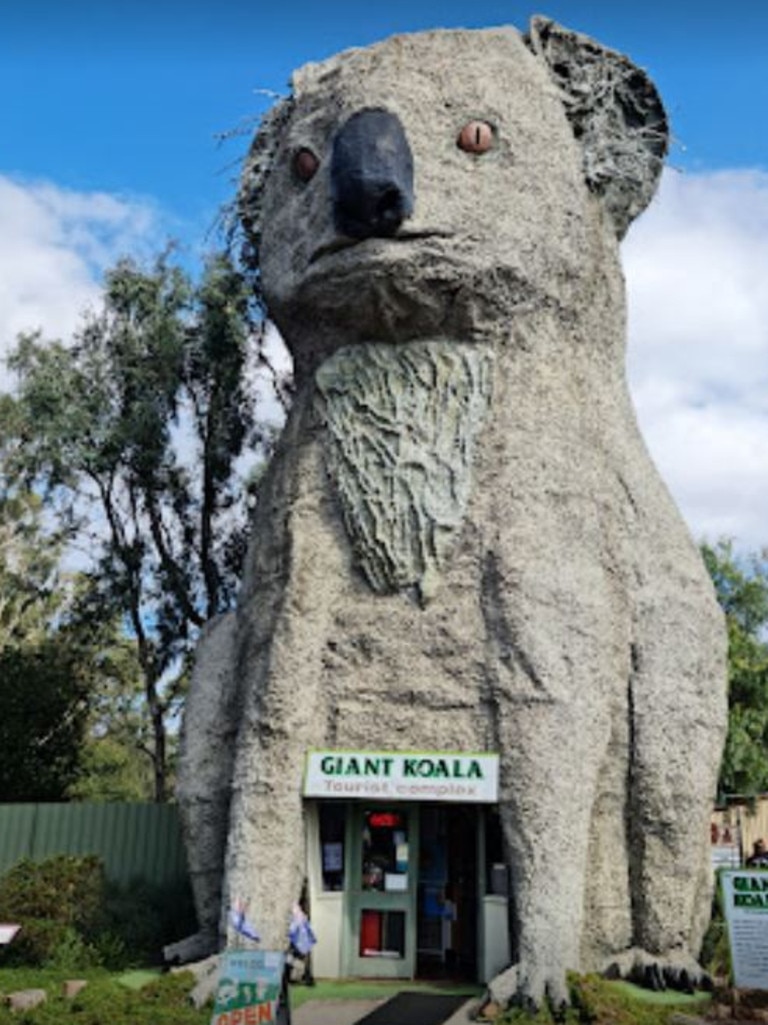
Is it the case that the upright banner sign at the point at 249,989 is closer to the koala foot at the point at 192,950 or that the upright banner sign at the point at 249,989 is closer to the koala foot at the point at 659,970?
the koala foot at the point at 192,950

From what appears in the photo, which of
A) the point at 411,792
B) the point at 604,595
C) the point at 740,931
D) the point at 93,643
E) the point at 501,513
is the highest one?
the point at 93,643

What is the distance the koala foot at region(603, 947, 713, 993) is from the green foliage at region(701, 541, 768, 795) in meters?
15.7

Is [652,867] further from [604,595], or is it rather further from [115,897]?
[115,897]

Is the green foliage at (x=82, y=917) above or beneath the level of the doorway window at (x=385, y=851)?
beneath

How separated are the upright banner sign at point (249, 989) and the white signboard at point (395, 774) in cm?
332

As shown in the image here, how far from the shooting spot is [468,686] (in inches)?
415

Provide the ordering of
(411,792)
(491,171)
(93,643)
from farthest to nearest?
(93,643) < (491,171) < (411,792)

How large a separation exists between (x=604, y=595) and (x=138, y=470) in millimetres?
13296

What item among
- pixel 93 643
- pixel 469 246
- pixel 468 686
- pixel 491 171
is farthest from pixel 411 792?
pixel 93 643

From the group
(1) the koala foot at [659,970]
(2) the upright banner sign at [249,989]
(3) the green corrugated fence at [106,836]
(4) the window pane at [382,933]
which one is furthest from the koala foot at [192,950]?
(3) the green corrugated fence at [106,836]

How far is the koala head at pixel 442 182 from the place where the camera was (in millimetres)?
10891

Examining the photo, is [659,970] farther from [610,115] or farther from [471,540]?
[610,115]

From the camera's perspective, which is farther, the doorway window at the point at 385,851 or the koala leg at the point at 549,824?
the doorway window at the point at 385,851

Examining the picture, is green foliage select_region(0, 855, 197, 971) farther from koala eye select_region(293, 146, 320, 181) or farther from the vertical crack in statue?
koala eye select_region(293, 146, 320, 181)
